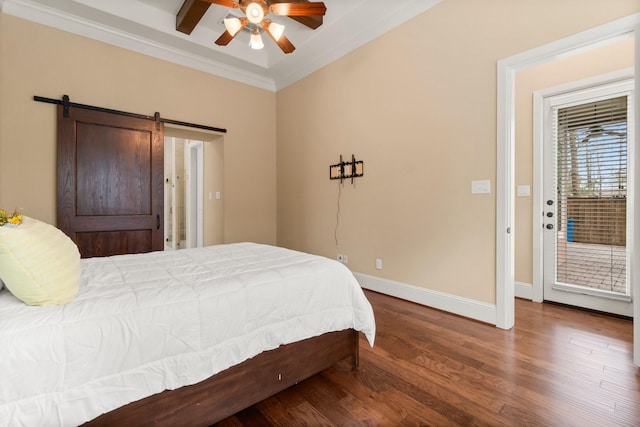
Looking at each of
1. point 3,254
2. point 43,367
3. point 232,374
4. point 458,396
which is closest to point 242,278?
point 232,374

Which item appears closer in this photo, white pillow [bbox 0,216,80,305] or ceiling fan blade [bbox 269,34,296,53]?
white pillow [bbox 0,216,80,305]

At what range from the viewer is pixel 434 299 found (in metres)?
2.97

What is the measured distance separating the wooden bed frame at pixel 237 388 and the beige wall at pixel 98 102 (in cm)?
301

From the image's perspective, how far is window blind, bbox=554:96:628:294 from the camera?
112 inches

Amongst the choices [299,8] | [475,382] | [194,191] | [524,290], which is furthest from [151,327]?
[194,191]

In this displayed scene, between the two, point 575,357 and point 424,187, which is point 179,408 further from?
point 424,187

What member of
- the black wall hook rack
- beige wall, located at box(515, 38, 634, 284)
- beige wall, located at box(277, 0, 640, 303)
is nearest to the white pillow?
beige wall, located at box(277, 0, 640, 303)

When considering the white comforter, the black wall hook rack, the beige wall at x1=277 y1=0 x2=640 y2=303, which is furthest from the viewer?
the black wall hook rack

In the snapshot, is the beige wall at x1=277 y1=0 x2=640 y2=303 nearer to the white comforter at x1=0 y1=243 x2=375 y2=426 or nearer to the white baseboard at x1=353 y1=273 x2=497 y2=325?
the white baseboard at x1=353 y1=273 x2=497 y2=325

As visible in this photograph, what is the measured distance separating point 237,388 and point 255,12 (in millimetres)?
2757

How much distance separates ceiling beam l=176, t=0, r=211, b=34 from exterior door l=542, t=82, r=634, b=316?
12.5 feet

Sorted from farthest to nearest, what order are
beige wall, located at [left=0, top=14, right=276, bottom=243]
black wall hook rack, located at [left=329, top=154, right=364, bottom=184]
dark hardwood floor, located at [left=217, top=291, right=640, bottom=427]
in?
black wall hook rack, located at [left=329, top=154, right=364, bottom=184]
beige wall, located at [left=0, top=14, right=276, bottom=243]
dark hardwood floor, located at [left=217, top=291, right=640, bottom=427]

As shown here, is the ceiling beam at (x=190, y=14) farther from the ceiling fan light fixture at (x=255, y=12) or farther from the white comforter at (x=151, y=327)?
the white comforter at (x=151, y=327)

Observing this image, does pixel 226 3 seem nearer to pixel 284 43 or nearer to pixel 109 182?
pixel 284 43
